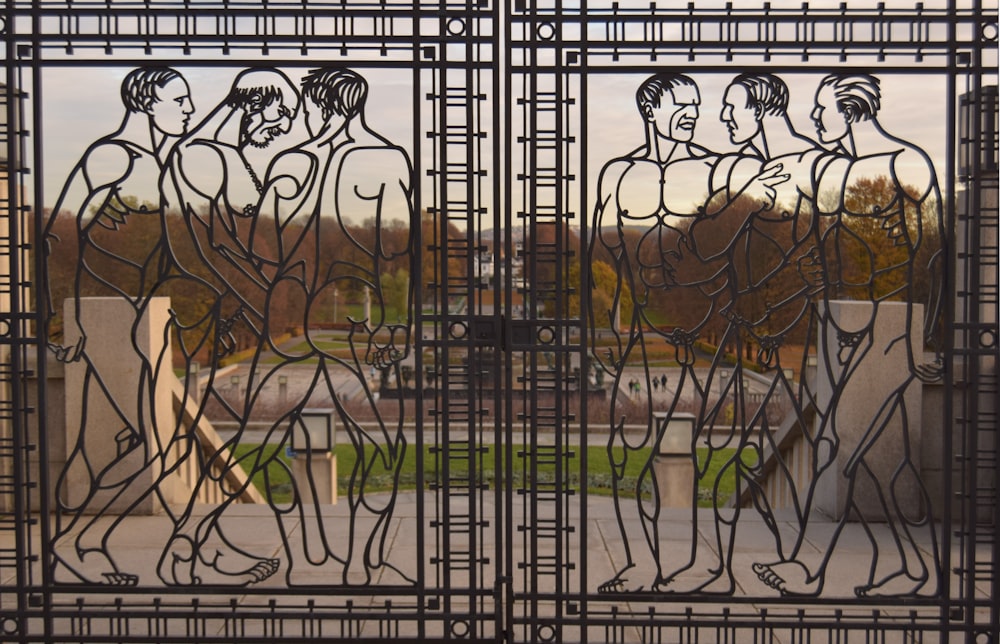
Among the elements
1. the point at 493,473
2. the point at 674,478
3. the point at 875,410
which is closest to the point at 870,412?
the point at 875,410

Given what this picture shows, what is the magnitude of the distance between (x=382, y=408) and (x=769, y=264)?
826cm

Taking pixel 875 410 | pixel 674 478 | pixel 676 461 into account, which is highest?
pixel 875 410

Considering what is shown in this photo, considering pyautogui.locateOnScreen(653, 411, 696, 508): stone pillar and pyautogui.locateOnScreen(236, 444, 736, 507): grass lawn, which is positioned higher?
pyautogui.locateOnScreen(653, 411, 696, 508): stone pillar

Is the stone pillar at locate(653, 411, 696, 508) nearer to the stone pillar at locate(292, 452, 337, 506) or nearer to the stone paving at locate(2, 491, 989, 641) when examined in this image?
the stone paving at locate(2, 491, 989, 641)

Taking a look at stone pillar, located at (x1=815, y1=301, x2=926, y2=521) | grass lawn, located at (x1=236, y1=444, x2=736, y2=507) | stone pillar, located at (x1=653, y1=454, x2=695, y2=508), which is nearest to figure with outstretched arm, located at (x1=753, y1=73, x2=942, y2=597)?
stone pillar, located at (x1=815, y1=301, x2=926, y2=521)

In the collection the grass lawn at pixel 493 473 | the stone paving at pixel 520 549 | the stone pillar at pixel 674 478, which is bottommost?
the grass lawn at pixel 493 473

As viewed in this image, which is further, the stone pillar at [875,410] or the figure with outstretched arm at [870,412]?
the stone pillar at [875,410]

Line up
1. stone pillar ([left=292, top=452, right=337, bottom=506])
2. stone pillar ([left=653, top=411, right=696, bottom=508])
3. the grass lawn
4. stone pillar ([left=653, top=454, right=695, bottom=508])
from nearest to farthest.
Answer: stone pillar ([left=653, top=411, right=696, bottom=508]), stone pillar ([left=292, top=452, right=337, bottom=506]), stone pillar ([left=653, top=454, right=695, bottom=508]), the grass lawn

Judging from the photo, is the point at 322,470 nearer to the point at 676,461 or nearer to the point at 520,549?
the point at 520,549

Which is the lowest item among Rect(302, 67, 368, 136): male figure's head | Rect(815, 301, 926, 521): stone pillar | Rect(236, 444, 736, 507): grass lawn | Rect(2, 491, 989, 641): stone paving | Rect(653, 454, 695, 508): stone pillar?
Rect(236, 444, 736, 507): grass lawn

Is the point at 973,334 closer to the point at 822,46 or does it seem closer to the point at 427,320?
the point at 822,46

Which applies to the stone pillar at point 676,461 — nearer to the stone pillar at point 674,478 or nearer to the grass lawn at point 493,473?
the stone pillar at point 674,478

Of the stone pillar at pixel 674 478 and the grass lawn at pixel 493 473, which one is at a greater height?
the stone pillar at pixel 674 478

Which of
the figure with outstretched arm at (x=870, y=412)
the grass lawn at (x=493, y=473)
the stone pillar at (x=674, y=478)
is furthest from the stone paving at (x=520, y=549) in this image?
the grass lawn at (x=493, y=473)
